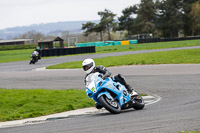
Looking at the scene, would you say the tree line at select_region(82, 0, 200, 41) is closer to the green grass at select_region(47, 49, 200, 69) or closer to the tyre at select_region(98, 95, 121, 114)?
the green grass at select_region(47, 49, 200, 69)

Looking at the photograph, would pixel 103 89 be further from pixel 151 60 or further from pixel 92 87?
pixel 151 60

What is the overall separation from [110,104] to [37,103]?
→ 354 cm

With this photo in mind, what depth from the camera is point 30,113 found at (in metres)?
11.0

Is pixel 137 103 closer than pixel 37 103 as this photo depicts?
Yes

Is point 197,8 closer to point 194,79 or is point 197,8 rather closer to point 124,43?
point 124,43

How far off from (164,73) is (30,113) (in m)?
10.4

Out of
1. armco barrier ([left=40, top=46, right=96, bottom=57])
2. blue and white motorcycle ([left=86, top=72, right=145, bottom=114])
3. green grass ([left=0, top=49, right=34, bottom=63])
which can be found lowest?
green grass ([left=0, top=49, right=34, bottom=63])

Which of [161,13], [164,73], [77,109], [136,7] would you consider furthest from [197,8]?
[77,109]

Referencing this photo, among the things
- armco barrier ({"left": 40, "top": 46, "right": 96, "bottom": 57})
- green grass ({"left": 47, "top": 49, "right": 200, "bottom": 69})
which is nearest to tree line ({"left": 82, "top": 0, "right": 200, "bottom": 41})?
armco barrier ({"left": 40, "top": 46, "right": 96, "bottom": 57})

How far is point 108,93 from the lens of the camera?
9.73m

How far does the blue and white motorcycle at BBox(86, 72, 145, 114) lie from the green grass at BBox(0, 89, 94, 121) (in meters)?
2.04

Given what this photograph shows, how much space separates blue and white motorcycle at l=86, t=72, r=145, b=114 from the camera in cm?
962

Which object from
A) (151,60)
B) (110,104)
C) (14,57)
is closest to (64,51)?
(14,57)

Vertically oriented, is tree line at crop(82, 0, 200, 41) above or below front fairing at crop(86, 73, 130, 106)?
above
